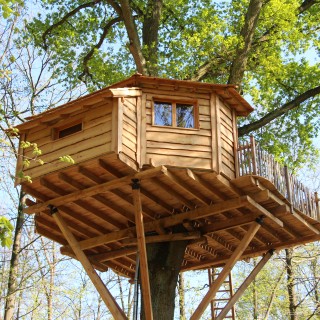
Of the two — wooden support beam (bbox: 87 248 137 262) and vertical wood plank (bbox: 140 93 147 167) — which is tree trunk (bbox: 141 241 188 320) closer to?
wooden support beam (bbox: 87 248 137 262)

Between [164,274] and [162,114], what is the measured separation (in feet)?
10.3

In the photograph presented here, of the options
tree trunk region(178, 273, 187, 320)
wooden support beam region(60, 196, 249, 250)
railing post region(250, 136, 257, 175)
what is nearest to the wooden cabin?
railing post region(250, 136, 257, 175)

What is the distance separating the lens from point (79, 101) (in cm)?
1066

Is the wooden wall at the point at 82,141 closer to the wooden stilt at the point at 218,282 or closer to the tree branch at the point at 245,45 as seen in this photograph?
the wooden stilt at the point at 218,282

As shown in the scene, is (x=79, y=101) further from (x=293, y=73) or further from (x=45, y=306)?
(x=45, y=306)

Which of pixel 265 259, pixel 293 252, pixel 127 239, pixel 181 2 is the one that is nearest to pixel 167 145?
pixel 127 239

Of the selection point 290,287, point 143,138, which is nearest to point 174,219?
point 143,138

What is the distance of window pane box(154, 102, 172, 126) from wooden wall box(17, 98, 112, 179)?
3.16ft

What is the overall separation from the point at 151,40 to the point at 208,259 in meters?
5.56

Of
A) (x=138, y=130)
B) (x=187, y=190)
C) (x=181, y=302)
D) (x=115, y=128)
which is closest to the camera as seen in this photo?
(x=115, y=128)

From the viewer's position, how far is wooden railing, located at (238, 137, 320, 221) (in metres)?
11.0

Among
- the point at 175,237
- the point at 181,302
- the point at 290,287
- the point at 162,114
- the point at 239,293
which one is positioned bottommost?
the point at 239,293

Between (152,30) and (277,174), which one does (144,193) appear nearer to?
(277,174)

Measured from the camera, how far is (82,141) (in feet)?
34.2
